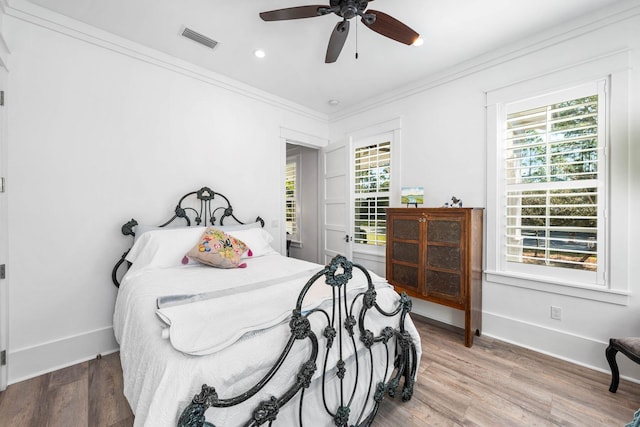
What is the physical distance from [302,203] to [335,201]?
137 cm

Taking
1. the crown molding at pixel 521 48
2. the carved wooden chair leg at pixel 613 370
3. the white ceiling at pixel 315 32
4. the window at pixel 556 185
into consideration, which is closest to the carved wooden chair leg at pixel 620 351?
the carved wooden chair leg at pixel 613 370

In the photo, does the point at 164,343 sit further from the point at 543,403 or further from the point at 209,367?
the point at 543,403

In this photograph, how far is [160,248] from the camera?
2.38 metres

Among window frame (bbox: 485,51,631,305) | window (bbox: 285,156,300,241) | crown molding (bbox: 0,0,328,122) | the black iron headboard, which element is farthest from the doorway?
window frame (bbox: 485,51,631,305)

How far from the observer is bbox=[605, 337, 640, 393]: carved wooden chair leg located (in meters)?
1.77

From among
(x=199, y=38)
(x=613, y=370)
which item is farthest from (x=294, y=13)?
(x=613, y=370)

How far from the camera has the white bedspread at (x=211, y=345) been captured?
94 centimetres

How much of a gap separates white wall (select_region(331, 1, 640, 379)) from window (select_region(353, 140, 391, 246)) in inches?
10.2

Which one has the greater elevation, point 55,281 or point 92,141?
point 92,141

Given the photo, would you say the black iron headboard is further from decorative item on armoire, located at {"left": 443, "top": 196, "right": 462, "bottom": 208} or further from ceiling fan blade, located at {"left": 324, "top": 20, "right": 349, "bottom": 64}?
decorative item on armoire, located at {"left": 443, "top": 196, "right": 462, "bottom": 208}

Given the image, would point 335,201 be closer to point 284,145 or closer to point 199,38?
point 284,145

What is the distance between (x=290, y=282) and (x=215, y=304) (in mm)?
551

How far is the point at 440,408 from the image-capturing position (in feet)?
5.84

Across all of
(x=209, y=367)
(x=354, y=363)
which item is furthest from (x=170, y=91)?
(x=354, y=363)
